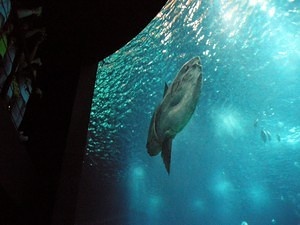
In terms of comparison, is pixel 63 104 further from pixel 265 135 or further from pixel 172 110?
pixel 265 135

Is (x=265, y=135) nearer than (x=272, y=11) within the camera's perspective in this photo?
No

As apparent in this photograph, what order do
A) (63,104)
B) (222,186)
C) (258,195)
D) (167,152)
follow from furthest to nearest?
1. (258,195)
2. (222,186)
3. (167,152)
4. (63,104)

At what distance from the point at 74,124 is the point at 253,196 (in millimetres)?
23467

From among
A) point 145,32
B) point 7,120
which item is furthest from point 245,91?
point 7,120

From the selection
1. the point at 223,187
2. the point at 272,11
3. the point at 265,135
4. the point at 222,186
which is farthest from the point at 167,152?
the point at 223,187

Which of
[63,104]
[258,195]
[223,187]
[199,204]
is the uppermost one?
[223,187]

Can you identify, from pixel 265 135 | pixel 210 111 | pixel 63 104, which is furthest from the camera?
pixel 265 135

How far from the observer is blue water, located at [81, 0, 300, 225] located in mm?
9438

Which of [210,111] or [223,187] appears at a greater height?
[210,111]

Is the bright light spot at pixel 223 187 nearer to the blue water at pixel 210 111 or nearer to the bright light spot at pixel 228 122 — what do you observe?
the blue water at pixel 210 111

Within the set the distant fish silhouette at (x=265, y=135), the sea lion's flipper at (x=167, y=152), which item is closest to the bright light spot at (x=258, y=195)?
the distant fish silhouette at (x=265, y=135)

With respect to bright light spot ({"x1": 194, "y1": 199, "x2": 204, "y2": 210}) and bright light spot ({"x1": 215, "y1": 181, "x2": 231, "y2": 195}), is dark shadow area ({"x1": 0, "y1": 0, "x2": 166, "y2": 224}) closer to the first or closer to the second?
bright light spot ({"x1": 215, "y1": 181, "x2": 231, "y2": 195})

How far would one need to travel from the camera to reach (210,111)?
46.5 ft

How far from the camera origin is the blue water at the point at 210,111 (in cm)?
944
